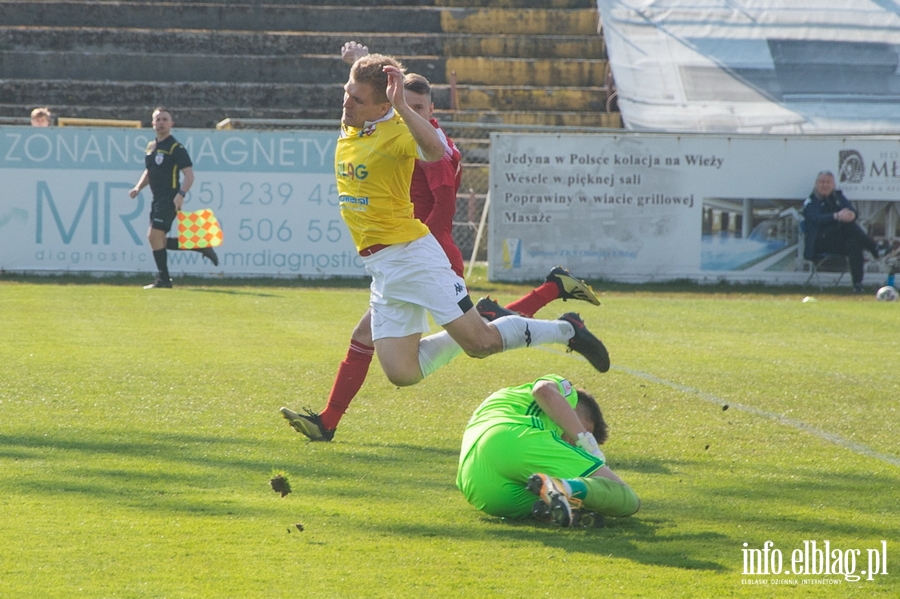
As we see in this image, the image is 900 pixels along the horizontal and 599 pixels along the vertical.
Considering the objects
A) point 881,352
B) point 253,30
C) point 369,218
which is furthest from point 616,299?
point 253,30

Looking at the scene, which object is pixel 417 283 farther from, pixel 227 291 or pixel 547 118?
pixel 547 118

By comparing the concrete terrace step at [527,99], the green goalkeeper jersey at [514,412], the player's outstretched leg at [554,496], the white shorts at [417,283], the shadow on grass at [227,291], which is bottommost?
the shadow on grass at [227,291]

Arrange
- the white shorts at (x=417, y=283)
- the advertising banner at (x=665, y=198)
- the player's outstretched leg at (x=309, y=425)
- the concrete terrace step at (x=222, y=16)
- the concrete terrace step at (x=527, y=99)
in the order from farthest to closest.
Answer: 1. the concrete terrace step at (x=222, y=16)
2. the concrete terrace step at (x=527, y=99)
3. the advertising banner at (x=665, y=198)
4. the player's outstretched leg at (x=309, y=425)
5. the white shorts at (x=417, y=283)

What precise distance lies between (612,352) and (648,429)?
3327 millimetres

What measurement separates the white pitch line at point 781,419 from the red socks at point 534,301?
4.74 feet

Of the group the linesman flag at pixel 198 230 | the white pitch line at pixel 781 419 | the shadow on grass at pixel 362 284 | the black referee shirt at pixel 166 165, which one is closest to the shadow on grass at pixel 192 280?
the shadow on grass at pixel 362 284

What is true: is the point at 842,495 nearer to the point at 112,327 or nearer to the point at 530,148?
the point at 112,327

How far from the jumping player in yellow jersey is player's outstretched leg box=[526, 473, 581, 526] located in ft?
3.87

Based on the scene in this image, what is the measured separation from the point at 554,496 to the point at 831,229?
42.6 feet

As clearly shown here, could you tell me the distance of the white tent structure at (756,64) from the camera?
22.7m

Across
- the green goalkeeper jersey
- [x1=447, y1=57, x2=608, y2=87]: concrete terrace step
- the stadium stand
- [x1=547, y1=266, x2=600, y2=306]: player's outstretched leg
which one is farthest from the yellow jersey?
[x1=447, y1=57, x2=608, y2=87]: concrete terrace step

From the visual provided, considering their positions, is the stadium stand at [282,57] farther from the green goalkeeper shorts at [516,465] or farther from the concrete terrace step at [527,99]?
the green goalkeeper shorts at [516,465]

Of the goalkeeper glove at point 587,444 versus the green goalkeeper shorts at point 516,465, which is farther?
the goalkeeper glove at point 587,444

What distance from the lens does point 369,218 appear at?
536 centimetres
